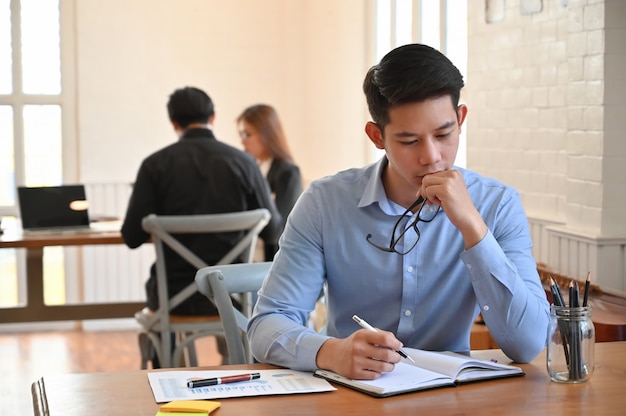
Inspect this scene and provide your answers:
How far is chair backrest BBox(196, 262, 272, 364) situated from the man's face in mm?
589

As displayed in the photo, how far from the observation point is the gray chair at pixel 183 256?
3738mm

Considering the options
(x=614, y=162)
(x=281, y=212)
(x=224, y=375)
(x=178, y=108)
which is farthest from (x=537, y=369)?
(x=281, y=212)

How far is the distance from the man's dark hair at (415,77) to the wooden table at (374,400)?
572 mm

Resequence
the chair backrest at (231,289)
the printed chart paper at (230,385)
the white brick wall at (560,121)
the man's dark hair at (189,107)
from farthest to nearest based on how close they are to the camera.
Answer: the man's dark hair at (189,107) → the white brick wall at (560,121) → the chair backrest at (231,289) → the printed chart paper at (230,385)

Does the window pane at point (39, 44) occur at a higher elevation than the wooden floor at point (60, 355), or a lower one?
higher

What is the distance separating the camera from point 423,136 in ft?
6.11

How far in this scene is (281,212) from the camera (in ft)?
16.6

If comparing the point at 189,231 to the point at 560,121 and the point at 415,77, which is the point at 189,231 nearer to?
the point at 560,121

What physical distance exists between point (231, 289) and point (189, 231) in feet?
4.76

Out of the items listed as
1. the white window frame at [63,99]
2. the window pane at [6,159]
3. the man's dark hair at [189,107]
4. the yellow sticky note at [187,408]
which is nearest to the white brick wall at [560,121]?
the man's dark hair at [189,107]

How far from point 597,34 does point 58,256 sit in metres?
4.54

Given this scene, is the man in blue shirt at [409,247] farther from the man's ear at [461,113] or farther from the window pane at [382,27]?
the window pane at [382,27]

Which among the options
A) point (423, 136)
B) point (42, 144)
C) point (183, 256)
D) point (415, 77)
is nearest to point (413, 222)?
point (423, 136)

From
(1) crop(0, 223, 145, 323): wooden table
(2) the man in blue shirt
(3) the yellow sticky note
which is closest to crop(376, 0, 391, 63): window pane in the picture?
(1) crop(0, 223, 145, 323): wooden table
